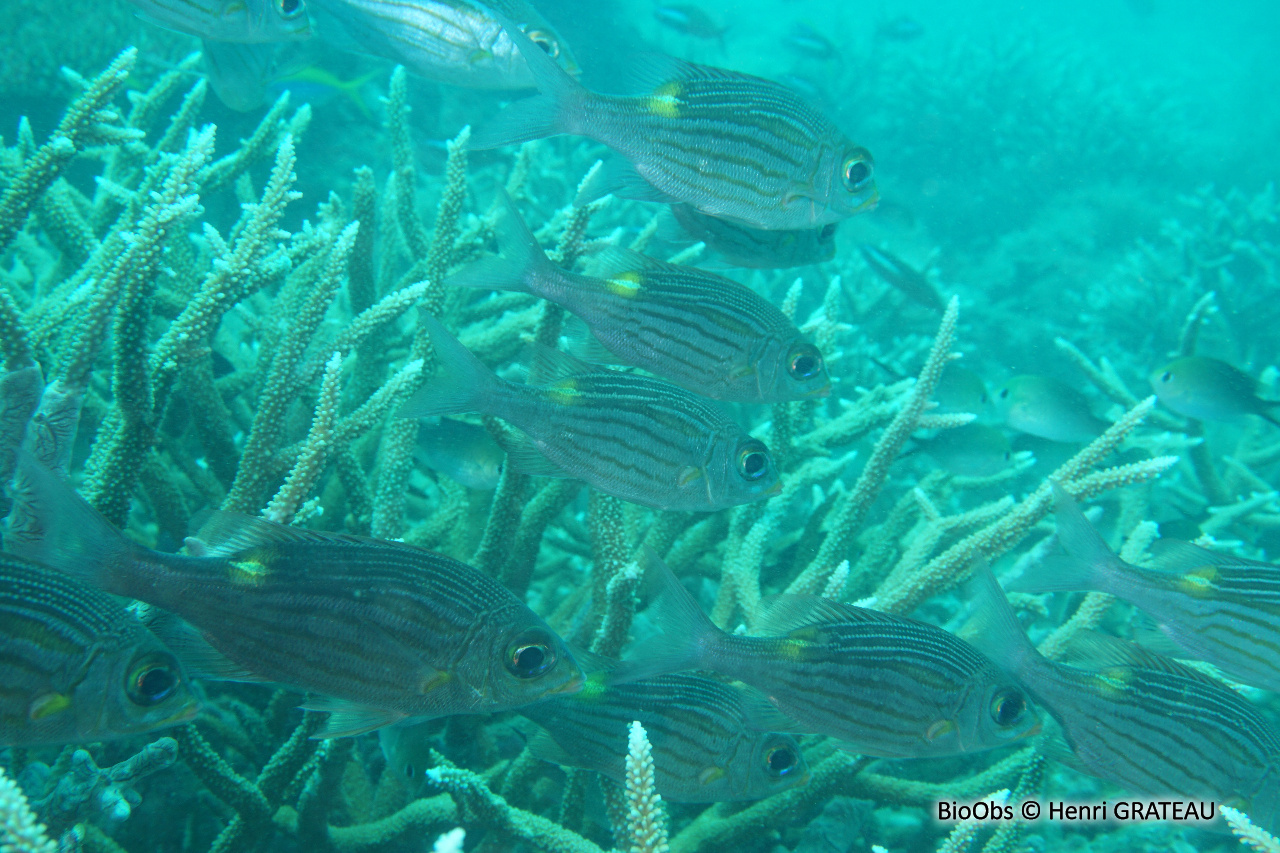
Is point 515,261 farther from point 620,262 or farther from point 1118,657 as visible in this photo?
point 1118,657

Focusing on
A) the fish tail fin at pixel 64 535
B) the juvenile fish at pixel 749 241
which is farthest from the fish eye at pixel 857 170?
the fish tail fin at pixel 64 535

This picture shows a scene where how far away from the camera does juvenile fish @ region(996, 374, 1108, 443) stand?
4742mm

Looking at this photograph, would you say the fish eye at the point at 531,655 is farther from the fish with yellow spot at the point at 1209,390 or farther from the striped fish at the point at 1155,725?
the fish with yellow spot at the point at 1209,390

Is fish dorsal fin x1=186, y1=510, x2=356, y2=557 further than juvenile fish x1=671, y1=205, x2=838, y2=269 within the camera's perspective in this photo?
No

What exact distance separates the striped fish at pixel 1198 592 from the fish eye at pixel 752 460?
3.08 ft

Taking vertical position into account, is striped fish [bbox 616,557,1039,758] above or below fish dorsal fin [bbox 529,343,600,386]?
below

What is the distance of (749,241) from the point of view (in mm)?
2764

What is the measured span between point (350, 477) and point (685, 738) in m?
1.70

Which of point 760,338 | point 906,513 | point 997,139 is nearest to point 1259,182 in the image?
point 997,139

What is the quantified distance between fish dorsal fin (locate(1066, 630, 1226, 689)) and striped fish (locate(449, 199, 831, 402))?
4.18ft

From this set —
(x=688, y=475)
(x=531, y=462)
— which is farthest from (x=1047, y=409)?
(x=531, y=462)

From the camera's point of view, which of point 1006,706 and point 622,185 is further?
point 622,185

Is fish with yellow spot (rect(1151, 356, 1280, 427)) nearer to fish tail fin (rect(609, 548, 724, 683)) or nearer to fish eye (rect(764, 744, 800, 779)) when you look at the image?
fish eye (rect(764, 744, 800, 779))

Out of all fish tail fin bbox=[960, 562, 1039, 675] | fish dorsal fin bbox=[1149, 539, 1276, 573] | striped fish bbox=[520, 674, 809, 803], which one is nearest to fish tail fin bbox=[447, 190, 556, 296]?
striped fish bbox=[520, 674, 809, 803]
